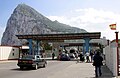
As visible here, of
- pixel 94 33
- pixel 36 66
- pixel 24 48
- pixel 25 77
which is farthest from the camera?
pixel 24 48

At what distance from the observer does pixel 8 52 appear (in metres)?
62.9

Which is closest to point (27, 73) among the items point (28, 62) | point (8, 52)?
→ point (28, 62)

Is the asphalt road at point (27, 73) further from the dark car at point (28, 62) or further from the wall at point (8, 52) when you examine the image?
the wall at point (8, 52)

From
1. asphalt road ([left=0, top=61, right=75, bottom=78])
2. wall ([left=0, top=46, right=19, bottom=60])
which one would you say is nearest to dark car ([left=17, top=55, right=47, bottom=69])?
asphalt road ([left=0, top=61, right=75, bottom=78])

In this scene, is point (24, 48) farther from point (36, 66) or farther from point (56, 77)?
point (56, 77)

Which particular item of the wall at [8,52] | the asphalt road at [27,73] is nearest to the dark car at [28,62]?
the asphalt road at [27,73]

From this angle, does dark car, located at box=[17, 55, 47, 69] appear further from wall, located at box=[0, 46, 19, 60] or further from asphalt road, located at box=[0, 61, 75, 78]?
wall, located at box=[0, 46, 19, 60]

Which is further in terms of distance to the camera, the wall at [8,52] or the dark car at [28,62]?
the wall at [8,52]

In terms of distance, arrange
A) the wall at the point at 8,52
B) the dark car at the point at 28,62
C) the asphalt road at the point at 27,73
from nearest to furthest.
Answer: the asphalt road at the point at 27,73, the dark car at the point at 28,62, the wall at the point at 8,52

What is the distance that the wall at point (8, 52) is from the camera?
195ft

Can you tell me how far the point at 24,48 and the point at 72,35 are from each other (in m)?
18.4

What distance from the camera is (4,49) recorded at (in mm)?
60531

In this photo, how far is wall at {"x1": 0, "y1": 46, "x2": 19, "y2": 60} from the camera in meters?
59.5

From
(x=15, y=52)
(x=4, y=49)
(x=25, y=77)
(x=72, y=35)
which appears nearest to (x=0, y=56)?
(x=4, y=49)
